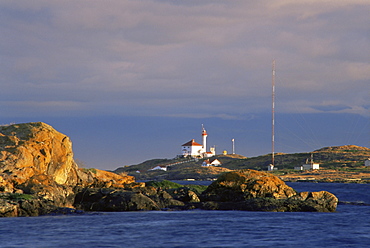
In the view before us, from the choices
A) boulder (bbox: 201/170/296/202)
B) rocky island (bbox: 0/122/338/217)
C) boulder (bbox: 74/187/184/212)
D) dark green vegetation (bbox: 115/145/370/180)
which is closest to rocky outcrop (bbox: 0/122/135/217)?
rocky island (bbox: 0/122/338/217)

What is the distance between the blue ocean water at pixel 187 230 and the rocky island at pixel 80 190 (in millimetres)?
2400

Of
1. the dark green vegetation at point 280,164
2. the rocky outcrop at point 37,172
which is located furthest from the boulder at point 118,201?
the dark green vegetation at point 280,164

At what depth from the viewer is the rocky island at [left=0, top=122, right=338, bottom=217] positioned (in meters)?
39.9

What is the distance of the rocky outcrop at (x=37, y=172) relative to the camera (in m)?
37.0

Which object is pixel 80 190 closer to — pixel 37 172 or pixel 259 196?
pixel 37 172

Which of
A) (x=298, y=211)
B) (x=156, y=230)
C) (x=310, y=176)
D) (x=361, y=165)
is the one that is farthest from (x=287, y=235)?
(x=361, y=165)

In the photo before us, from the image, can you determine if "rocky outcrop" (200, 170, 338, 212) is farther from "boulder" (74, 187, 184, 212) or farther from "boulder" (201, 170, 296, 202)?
"boulder" (74, 187, 184, 212)

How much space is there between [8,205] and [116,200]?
364 inches

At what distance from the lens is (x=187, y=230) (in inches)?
1219

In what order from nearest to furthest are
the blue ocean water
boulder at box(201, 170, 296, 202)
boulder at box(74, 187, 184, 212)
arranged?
1. the blue ocean water
2. boulder at box(74, 187, 184, 212)
3. boulder at box(201, 170, 296, 202)

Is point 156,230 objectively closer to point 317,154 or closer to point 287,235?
point 287,235

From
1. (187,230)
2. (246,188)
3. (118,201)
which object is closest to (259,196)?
(246,188)

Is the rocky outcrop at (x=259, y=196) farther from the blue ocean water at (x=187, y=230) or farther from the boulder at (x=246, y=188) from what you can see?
the blue ocean water at (x=187, y=230)

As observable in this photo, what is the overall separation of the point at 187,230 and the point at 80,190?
16733 millimetres
